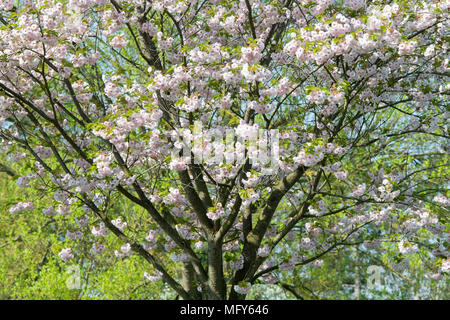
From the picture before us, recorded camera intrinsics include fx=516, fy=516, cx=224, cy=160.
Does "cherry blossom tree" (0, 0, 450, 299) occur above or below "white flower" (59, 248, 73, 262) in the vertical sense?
above

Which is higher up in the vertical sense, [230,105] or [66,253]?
[230,105]

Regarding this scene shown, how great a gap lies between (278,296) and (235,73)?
466 inches

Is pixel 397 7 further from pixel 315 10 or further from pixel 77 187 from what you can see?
pixel 77 187

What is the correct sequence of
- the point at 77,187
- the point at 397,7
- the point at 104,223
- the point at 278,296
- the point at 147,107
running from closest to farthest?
the point at 397,7
the point at 147,107
the point at 77,187
the point at 104,223
the point at 278,296

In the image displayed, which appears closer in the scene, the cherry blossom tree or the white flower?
the cherry blossom tree

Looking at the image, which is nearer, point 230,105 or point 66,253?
point 230,105

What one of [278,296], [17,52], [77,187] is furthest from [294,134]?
[278,296]

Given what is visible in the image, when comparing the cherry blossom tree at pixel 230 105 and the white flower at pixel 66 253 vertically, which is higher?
the cherry blossom tree at pixel 230 105

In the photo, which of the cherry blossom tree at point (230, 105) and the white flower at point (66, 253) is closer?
the cherry blossom tree at point (230, 105)

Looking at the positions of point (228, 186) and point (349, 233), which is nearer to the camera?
point (228, 186)

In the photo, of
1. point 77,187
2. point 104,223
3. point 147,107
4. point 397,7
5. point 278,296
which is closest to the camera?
point 397,7

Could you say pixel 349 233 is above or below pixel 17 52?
below
